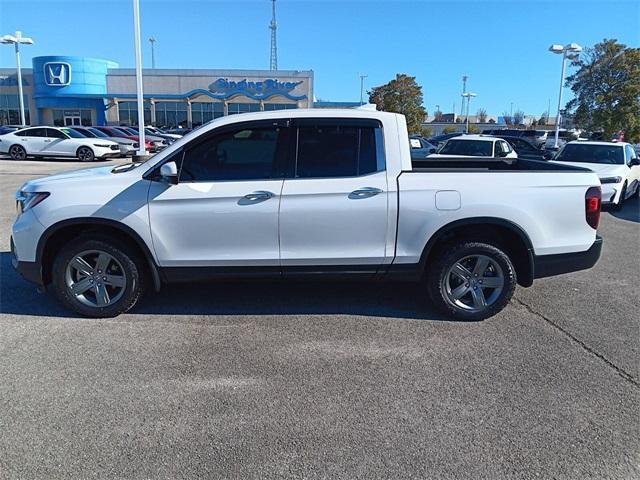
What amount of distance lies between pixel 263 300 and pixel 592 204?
10.6ft

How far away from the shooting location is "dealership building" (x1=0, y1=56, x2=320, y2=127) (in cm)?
4894

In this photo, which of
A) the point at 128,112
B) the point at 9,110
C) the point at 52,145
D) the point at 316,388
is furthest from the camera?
the point at 9,110

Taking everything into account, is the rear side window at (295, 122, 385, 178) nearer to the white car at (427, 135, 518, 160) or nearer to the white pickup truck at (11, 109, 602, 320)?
the white pickup truck at (11, 109, 602, 320)

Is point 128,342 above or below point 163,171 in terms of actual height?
below

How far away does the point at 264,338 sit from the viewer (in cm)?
414

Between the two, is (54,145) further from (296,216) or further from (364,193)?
(364,193)

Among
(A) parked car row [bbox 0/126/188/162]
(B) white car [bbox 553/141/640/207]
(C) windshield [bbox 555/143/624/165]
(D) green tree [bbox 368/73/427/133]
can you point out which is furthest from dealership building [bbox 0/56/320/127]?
(B) white car [bbox 553/141/640/207]

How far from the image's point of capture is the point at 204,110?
164 ft

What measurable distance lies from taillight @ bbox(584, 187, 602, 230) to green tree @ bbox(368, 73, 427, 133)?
36517 mm

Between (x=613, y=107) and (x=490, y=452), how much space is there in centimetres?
2698

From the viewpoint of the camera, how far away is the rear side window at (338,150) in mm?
4352

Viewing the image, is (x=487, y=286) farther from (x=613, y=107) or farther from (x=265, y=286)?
(x=613, y=107)

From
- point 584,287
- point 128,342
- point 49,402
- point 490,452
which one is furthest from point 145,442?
point 584,287

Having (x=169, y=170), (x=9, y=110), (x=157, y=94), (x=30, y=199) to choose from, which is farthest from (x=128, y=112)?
(x=169, y=170)
